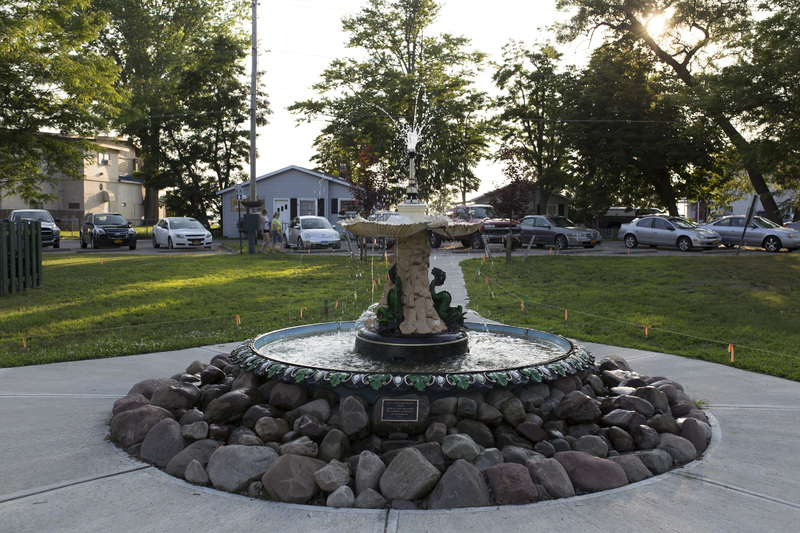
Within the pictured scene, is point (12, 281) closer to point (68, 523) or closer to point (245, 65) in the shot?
point (68, 523)

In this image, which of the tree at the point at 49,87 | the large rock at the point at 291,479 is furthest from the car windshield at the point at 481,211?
the large rock at the point at 291,479

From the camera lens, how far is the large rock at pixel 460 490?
13.6 feet

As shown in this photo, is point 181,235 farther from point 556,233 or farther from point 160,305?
point 160,305

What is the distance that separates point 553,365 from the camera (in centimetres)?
589

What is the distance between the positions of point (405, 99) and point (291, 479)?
→ 35.6 metres

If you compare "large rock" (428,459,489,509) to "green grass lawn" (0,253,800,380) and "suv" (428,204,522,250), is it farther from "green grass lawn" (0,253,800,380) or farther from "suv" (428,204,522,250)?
"suv" (428,204,522,250)

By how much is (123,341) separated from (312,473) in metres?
5.83

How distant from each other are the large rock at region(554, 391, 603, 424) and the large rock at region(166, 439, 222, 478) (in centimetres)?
294

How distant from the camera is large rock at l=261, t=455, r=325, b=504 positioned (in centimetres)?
422

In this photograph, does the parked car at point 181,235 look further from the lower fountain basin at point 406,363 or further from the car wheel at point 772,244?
the car wheel at point 772,244

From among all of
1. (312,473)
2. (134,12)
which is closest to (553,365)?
(312,473)

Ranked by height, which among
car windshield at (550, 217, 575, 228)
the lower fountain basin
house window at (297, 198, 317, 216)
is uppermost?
house window at (297, 198, 317, 216)

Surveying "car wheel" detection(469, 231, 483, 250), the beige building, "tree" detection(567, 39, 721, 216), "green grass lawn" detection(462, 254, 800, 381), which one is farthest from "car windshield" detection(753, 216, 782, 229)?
the beige building

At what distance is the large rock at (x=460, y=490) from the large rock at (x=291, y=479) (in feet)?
2.75
